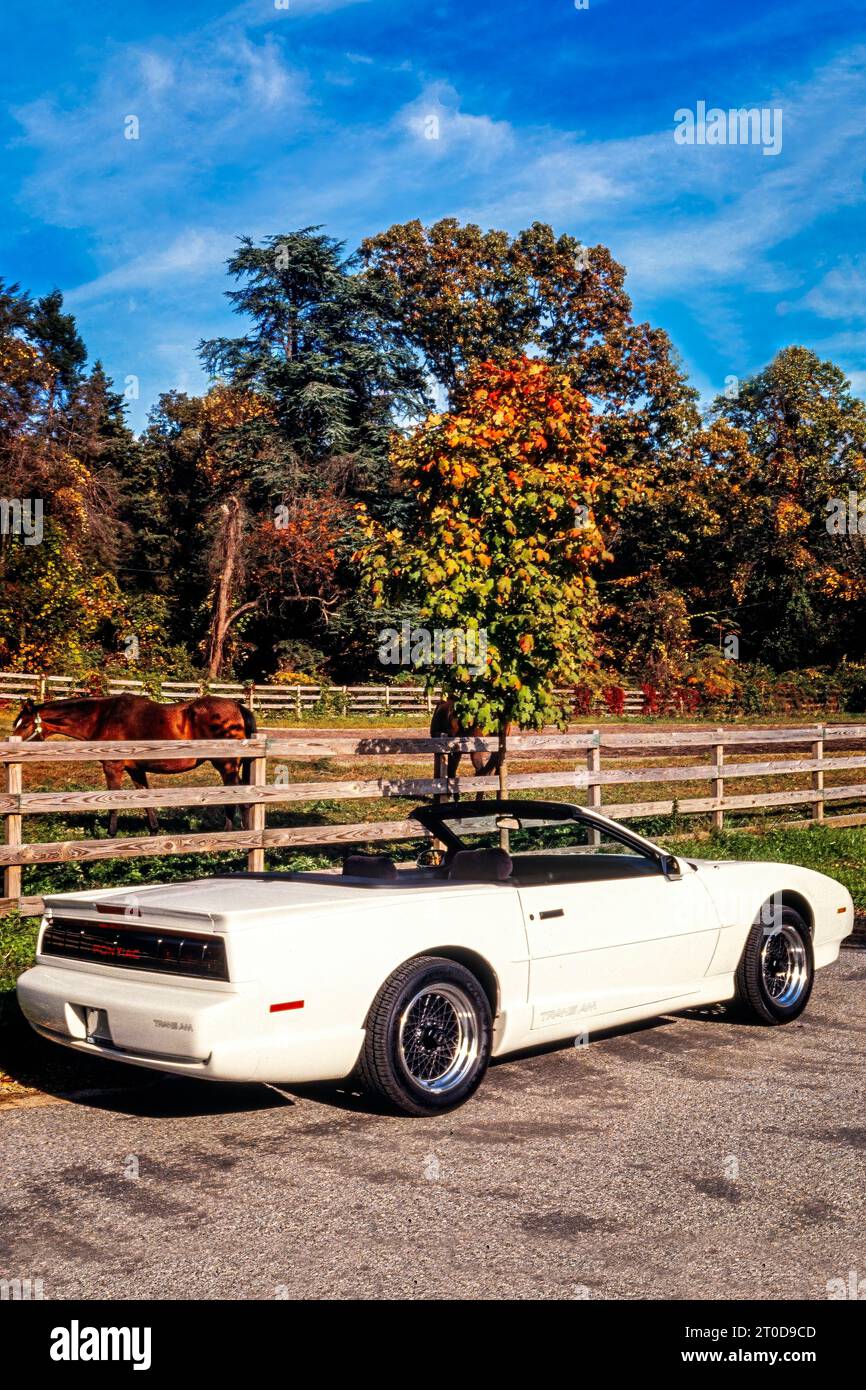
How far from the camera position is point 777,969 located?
718 centimetres

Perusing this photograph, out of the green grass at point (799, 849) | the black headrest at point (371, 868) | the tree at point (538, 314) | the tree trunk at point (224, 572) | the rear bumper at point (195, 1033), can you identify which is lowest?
the green grass at point (799, 849)

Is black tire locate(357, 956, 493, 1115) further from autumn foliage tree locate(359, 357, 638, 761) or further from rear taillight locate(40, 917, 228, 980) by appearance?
autumn foliage tree locate(359, 357, 638, 761)

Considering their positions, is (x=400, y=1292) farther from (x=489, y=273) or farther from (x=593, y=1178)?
(x=489, y=273)

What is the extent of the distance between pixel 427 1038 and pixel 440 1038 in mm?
75

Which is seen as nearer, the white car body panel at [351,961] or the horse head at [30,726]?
the white car body panel at [351,961]

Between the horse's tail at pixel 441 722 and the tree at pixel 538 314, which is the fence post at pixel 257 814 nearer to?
the horse's tail at pixel 441 722

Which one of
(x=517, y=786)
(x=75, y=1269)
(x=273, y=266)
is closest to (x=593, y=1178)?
(x=75, y=1269)

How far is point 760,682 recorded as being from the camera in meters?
45.2

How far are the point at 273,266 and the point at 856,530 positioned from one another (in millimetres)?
24533

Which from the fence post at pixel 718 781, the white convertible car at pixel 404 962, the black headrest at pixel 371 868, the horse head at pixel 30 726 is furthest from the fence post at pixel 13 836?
the fence post at pixel 718 781

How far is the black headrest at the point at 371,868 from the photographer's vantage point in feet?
20.4

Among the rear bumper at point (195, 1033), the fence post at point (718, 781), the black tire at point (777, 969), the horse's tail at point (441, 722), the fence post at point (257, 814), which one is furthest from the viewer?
the fence post at point (718, 781)

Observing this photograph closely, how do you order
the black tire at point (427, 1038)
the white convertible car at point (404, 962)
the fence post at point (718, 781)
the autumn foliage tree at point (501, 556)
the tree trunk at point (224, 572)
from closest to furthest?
the white convertible car at point (404, 962) → the black tire at point (427, 1038) → the autumn foliage tree at point (501, 556) → the fence post at point (718, 781) → the tree trunk at point (224, 572)

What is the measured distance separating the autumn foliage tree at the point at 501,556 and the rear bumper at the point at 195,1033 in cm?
529
